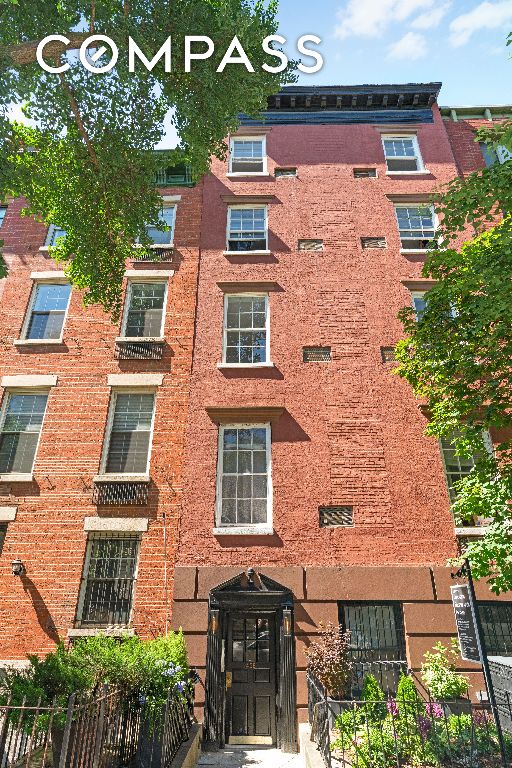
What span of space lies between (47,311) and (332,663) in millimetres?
12676

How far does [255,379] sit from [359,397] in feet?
9.52

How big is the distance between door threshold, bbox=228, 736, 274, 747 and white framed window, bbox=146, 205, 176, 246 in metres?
13.8

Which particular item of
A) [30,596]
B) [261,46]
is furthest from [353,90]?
[30,596]

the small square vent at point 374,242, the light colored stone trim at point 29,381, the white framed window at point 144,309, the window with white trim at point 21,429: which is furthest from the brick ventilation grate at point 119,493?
the small square vent at point 374,242

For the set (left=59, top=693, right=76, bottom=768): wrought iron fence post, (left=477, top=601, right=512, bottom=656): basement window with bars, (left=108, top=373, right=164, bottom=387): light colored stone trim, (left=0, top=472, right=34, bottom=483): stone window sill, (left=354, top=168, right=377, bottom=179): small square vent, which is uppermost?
(left=354, top=168, right=377, bottom=179): small square vent

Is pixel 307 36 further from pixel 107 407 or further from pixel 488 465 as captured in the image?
pixel 107 407

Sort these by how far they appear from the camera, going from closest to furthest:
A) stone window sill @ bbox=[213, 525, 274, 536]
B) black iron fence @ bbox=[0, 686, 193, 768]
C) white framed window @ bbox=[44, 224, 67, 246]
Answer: black iron fence @ bbox=[0, 686, 193, 768] < stone window sill @ bbox=[213, 525, 274, 536] < white framed window @ bbox=[44, 224, 67, 246]

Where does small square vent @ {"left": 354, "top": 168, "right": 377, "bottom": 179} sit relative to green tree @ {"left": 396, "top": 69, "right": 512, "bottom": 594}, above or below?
above

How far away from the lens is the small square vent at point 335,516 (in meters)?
12.1

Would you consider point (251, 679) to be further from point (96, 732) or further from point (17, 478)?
point (17, 478)

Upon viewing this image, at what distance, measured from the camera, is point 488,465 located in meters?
9.61

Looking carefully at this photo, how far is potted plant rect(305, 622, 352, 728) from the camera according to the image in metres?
9.78

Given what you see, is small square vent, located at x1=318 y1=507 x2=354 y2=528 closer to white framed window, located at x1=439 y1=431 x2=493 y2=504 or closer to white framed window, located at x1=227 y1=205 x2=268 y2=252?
white framed window, located at x1=439 y1=431 x2=493 y2=504

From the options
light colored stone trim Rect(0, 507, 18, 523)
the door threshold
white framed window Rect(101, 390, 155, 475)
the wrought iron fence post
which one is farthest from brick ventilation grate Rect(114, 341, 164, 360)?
the wrought iron fence post
